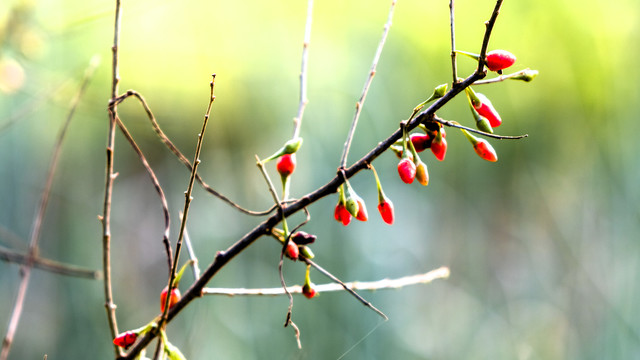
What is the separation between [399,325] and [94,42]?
1.11 meters

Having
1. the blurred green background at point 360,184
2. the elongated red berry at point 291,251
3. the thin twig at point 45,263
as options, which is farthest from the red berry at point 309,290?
the blurred green background at point 360,184

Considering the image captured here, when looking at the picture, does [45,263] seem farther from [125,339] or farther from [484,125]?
[484,125]

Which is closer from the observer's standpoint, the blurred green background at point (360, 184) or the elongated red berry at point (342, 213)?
the elongated red berry at point (342, 213)

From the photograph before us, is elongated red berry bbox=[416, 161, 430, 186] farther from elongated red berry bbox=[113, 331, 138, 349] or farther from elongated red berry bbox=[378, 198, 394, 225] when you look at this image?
elongated red berry bbox=[113, 331, 138, 349]

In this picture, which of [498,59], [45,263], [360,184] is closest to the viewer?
[498,59]

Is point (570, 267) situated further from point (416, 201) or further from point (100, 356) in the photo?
point (100, 356)

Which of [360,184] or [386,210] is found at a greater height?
[386,210]

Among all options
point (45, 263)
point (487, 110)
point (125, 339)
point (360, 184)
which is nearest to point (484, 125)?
point (487, 110)

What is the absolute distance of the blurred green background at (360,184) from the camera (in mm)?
1271

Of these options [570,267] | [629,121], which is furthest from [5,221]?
[629,121]

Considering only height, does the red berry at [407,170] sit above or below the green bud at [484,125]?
above

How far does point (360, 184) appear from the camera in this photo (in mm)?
1301

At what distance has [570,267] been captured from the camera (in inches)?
51.6

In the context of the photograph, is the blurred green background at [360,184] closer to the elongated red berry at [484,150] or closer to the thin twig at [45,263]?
the thin twig at [45,263]
